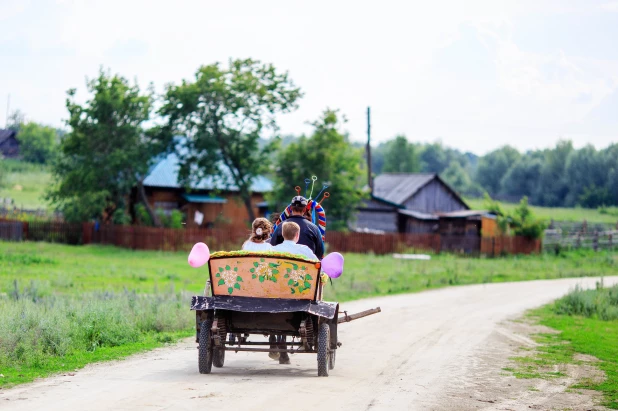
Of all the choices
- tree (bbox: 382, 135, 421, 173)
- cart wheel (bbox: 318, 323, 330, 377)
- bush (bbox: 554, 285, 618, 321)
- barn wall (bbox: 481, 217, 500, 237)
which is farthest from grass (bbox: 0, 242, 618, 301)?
tree (bbox: 382, 135, 421, 173)

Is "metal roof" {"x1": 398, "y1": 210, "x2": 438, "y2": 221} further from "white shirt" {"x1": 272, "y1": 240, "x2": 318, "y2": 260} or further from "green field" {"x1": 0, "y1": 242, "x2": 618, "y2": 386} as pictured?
"white shirt" {"x1": 272, "y1": 240, "x2": 318, "y2": 260}

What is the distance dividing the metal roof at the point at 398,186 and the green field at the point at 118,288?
13.2m

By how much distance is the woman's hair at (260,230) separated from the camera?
37.2 feet

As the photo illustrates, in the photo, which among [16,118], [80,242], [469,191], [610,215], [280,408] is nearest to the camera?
[280,408]

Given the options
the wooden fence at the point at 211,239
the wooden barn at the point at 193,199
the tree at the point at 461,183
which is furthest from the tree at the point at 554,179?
the wooden fence at the point at 211,239

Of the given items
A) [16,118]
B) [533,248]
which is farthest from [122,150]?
[16,118]

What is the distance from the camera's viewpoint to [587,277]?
3738 cm

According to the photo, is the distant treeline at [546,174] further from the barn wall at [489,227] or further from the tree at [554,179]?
the barn wall at [489,227]

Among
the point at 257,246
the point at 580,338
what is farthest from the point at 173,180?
the point at 257,246

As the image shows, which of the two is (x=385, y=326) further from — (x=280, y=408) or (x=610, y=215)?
(x=610, y=215)

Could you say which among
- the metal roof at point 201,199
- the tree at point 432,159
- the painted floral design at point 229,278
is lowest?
the painted floral design at point 229,278

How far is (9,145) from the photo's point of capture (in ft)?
329

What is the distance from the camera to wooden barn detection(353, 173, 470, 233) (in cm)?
5847

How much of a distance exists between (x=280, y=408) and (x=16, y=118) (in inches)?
5273
